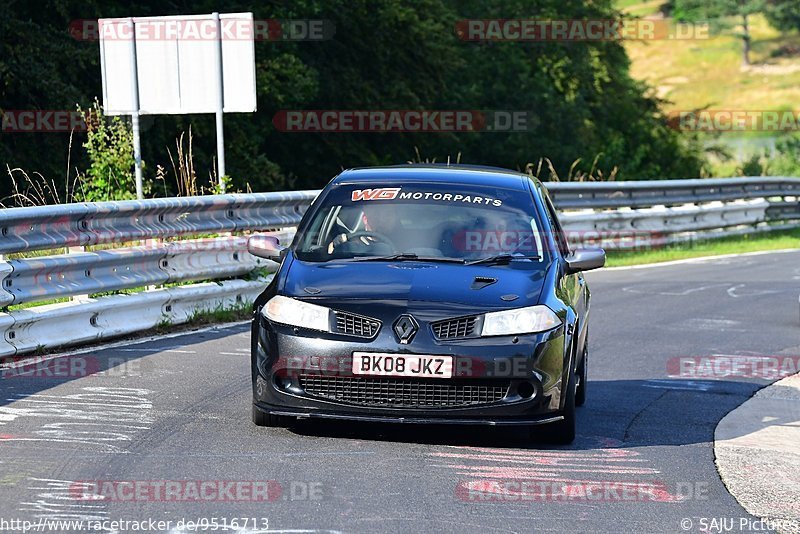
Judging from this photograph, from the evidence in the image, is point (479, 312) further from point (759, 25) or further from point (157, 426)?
point (759, 25)

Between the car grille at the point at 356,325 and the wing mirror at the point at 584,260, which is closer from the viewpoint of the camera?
the car grille at the point at 356,325

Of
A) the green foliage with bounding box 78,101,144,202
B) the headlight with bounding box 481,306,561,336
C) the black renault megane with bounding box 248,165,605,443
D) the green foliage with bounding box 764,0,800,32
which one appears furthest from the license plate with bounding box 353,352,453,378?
the green foliage with bounding box 764,0,800,32

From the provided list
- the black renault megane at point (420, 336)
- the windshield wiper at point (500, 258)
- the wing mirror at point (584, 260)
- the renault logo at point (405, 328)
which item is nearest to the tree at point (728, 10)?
the wing mirror at point (584, 260)

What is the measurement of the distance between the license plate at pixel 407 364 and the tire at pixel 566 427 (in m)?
0.76

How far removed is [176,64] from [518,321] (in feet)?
33.3

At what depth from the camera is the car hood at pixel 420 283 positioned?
7441 mm

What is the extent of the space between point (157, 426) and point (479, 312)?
1.90 meters

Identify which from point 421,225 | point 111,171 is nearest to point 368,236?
point 421,225

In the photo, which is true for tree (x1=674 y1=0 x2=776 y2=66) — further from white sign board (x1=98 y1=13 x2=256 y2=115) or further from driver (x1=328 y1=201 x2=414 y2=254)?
driver (x1=328 y1=201 x2=414 y2=254)

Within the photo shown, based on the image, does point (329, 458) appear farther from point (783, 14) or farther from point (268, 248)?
point (783, 14)

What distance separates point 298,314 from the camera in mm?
7473

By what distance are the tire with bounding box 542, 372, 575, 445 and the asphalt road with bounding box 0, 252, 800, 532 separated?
90 mm

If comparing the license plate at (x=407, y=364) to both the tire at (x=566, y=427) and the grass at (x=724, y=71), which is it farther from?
the grass at (x=724, y=71)

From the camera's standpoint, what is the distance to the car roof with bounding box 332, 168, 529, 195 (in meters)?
8.74
